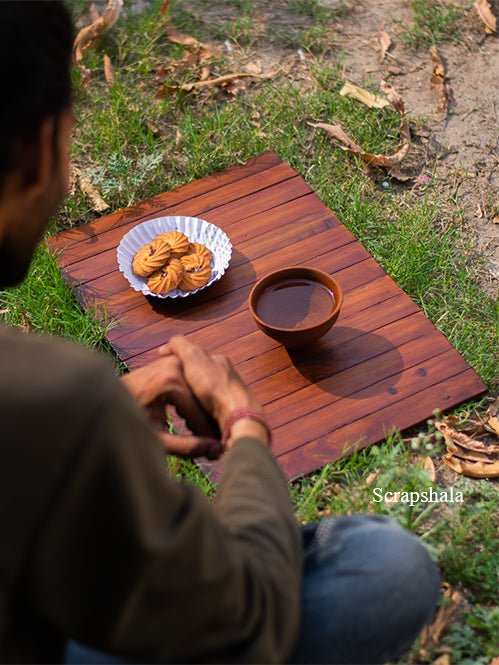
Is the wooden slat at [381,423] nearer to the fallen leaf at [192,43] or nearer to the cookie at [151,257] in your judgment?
the cookie at [151,257]

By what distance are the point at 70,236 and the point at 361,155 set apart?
52.8 inches

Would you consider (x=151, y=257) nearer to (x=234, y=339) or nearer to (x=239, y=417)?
(x=234, y=339)

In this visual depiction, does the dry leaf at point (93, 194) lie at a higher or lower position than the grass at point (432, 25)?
higher

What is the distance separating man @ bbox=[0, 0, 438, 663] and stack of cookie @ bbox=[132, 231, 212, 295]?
57.3 inches

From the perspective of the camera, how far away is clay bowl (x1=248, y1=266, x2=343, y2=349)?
319cm

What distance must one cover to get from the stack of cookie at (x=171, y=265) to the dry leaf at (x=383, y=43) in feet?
6.24

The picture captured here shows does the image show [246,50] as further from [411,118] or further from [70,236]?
[70,236]

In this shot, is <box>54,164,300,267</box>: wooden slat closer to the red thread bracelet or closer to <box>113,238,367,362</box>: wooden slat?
<box>113,238,367,362</box>: wooden slat

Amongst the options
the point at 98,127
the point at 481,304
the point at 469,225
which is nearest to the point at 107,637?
the point at 481,304

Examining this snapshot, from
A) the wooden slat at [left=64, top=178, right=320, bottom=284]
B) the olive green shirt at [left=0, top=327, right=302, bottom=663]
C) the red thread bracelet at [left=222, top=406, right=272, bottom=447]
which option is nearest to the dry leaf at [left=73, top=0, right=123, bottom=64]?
the wooden slat at [left=64, top=178, right=320, bottom=284]

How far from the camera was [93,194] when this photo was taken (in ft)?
13.4

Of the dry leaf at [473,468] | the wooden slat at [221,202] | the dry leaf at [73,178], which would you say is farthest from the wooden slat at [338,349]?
the dry leaf at [73,178]

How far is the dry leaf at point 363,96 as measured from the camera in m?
4.46

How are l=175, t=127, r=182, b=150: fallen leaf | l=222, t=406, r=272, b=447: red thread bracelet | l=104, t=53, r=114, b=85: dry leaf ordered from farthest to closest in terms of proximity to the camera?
1. l=104, t=53, r=114, b=85: dry leaf
2. l=175, t=127, r=182, b=150: fallen leaf
3. l=222, t=406, r=272, b=447: red thread bracelet
